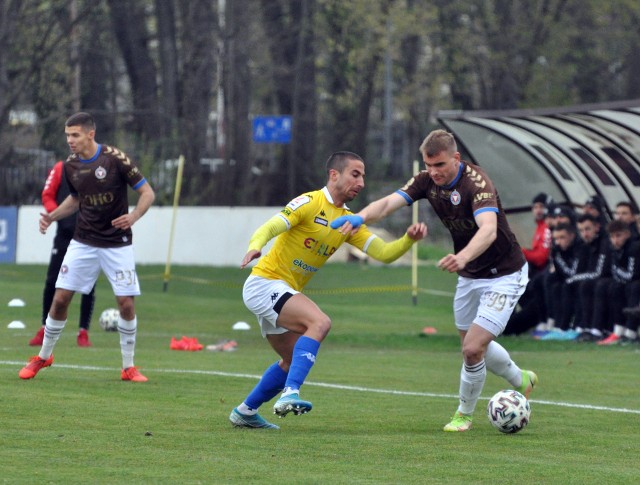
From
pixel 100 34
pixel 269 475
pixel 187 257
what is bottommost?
pixel 187 257

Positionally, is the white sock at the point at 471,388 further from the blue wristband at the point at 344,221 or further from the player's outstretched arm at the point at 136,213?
the player's outstretched arm at the point at 136,213

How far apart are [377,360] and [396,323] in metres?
5.49

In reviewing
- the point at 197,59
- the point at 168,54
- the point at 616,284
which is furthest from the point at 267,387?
the point at 168,54

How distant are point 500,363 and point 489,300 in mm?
580

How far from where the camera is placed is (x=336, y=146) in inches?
1566

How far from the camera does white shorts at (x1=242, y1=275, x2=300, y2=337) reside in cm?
935

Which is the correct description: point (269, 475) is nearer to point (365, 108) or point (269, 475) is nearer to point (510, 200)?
point (510, 200)

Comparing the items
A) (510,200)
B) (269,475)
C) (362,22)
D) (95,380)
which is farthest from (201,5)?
(269,475)

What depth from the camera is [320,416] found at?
1022 cm

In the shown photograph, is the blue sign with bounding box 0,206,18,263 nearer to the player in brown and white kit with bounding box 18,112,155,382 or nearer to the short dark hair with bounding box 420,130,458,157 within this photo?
the player in brown and white kit with bounding box 18,112,155,382

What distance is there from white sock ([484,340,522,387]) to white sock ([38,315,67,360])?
397 cm

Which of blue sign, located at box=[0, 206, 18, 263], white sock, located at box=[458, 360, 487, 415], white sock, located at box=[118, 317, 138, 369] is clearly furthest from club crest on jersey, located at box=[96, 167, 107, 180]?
blue sign, located at box=[0, 206, 18, 263]

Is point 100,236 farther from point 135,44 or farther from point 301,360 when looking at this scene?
point 135,44

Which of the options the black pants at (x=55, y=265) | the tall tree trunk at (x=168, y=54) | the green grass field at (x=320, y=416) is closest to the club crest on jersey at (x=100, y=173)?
the green grass field at (x=320, y=416)
